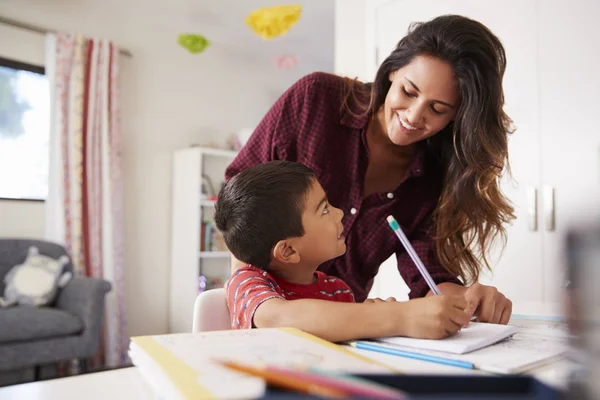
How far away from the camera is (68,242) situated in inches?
134

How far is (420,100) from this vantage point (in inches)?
43.5

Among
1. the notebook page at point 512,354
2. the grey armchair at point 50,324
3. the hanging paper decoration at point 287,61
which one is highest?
Answer: the hanging paper decoration at point 287,61

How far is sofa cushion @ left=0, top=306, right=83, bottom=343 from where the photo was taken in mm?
2570

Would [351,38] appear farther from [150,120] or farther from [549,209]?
[150,120]

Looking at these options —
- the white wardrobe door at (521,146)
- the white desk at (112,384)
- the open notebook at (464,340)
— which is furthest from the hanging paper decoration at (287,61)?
the white desk at (112,384)

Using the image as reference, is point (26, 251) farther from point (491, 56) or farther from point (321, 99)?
point (491, 56)

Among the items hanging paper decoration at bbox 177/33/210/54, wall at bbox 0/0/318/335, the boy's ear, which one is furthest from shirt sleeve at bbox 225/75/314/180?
wall at bbox 0/0/318/335

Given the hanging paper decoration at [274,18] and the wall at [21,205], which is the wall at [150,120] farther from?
the hanging paper decoration at [274,18]

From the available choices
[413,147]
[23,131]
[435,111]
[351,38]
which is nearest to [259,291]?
[435,111]

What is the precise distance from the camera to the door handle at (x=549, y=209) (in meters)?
2.21

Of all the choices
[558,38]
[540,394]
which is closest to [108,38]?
[558,38]

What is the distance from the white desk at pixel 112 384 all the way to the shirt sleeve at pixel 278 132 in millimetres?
694

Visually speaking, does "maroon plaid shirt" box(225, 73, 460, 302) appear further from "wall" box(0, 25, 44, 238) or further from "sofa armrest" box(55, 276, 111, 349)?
"wall" box(0, 25, 44, 238)

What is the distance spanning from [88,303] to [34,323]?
11.7 inches
